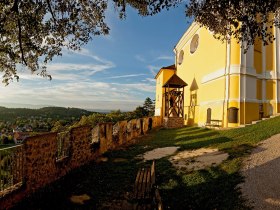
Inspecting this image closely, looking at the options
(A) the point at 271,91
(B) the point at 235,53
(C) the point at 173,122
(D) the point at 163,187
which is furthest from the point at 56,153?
(C) the point at 173,122

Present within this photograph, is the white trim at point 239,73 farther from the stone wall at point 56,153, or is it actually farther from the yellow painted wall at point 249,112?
the stone wall at point 56,153

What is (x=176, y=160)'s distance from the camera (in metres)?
11.6

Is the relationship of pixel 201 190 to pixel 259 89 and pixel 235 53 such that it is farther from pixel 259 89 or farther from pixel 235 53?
pixel 259 89

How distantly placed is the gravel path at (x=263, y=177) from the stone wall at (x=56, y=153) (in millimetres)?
5789

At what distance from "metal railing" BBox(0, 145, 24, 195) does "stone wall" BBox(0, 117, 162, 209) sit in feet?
0.48

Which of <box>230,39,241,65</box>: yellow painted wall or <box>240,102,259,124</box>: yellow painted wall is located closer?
<box>240,102,259,124</box>: yellow painted wall

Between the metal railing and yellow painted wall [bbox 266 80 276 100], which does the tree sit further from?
yellow painted wall [bbox 266 80 276 100]

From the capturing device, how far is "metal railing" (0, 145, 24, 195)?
6680 millimetres

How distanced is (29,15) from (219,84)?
664 inches

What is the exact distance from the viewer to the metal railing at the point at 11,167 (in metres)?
6.68

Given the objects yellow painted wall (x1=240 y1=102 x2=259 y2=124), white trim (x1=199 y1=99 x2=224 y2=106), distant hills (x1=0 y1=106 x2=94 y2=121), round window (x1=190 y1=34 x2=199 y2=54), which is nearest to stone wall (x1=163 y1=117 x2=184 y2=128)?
white trim (x1=199 y1=99 x2=224 y2=106)

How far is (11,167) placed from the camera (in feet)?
22.6

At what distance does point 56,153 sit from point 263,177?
675 cm

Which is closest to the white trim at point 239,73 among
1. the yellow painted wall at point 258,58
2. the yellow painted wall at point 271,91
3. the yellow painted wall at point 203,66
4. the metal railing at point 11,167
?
the yellow painted wall at point 203,66
